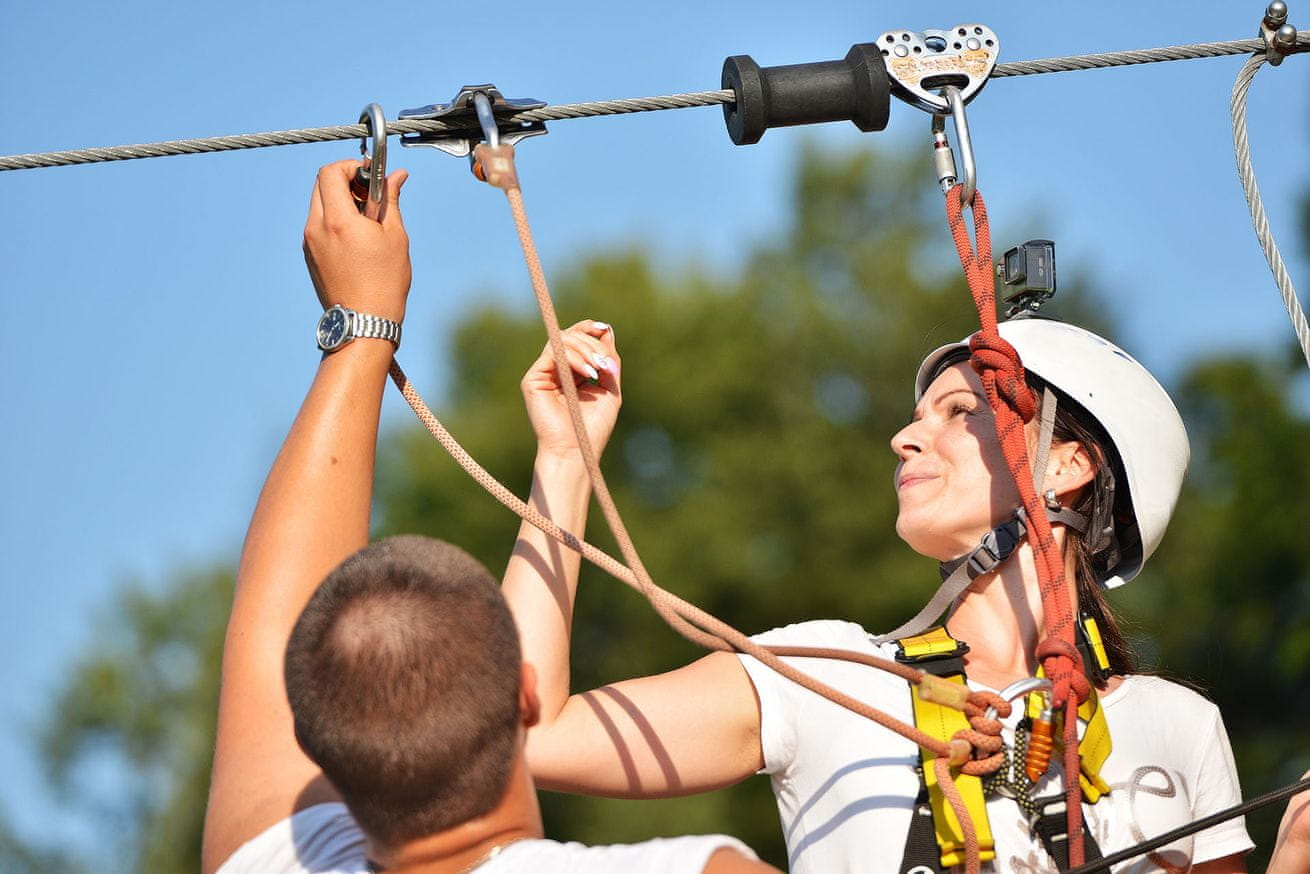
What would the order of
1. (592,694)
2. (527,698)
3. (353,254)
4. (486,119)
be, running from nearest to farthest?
(527,698) < (353,254) < (486,119) < (592,694)

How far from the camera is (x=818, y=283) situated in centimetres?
2681

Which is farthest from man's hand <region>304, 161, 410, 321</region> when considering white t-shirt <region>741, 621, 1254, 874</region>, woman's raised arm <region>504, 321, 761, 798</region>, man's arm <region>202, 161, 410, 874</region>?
white t-shirt <region>741, 621, 1254, 874</region>

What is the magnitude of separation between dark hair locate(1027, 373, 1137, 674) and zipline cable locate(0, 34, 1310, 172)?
0.64 metres

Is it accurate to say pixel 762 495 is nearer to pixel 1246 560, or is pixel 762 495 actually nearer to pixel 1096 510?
pixel 1246 560

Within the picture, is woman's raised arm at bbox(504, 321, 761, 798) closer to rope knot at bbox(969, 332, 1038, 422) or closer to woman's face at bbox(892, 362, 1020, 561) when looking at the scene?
woman's face at bbox(892, 362, 1020, 561)

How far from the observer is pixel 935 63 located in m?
3.12

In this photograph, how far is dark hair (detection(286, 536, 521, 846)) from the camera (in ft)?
5.80

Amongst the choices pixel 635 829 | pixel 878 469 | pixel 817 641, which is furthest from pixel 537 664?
pixel 878 469

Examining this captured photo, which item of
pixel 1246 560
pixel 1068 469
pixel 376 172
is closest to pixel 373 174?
pixel 376 172

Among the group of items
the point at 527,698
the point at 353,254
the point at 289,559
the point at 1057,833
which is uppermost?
the point at 353,254

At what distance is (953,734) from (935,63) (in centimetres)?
129

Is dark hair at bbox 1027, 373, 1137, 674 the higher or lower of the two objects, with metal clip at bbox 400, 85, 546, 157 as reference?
lower

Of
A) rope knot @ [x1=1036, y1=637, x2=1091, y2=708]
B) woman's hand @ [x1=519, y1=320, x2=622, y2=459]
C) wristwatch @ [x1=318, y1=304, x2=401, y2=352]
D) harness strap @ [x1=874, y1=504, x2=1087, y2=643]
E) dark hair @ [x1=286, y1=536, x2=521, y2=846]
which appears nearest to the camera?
dark hair @ [x1=286, y1=536, x2=521, y2=846]

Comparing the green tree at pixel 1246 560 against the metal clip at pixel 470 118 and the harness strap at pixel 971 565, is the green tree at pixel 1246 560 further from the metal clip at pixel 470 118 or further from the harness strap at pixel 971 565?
the metal clip at pixel 470 118
